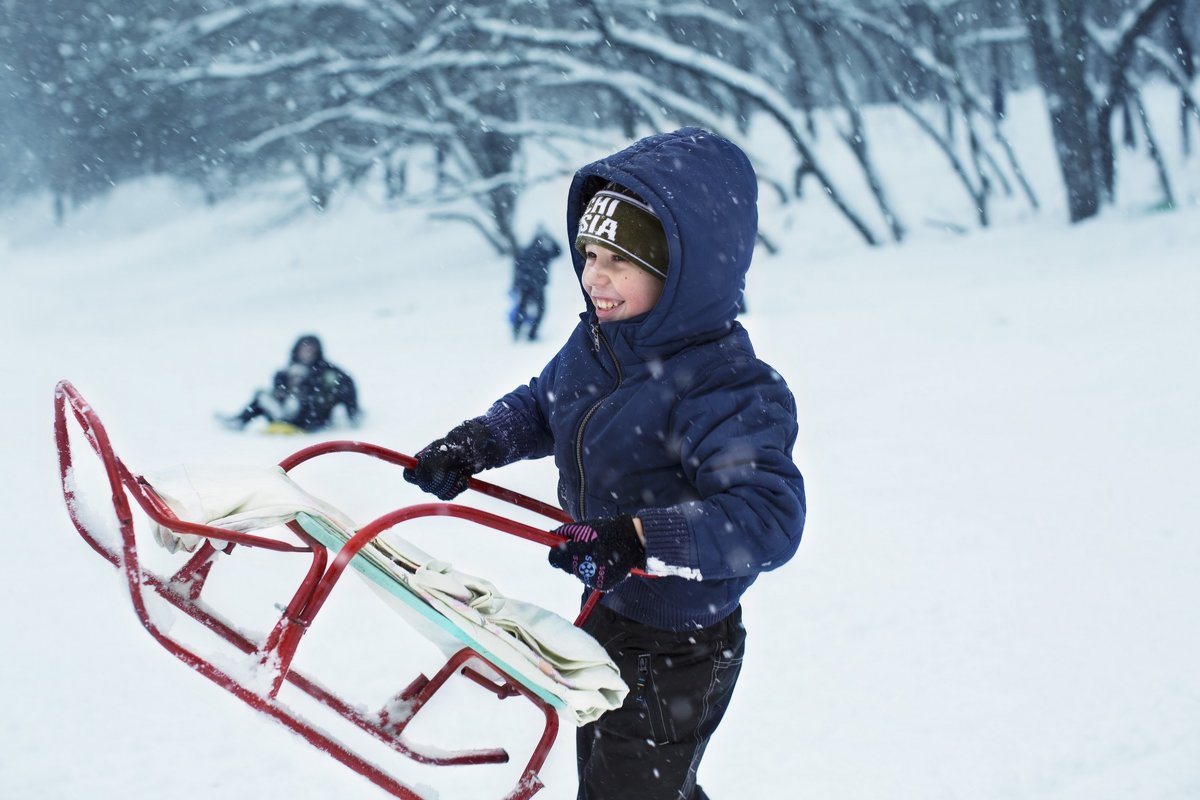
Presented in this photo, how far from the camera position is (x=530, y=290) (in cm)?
1113

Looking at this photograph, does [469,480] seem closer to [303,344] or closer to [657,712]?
[657,712]

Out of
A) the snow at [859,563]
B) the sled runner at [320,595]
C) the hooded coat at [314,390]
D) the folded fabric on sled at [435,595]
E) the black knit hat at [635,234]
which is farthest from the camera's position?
the hooded coat at [314,390]

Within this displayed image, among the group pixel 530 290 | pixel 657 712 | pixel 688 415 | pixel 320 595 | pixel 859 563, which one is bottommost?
pixel 859 563

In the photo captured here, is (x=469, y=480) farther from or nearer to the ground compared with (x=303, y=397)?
farther from the ground

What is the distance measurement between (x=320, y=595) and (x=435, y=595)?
223 millimetres

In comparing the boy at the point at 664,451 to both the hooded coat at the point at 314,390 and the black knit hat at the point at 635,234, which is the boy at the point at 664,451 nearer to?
the black knit hat at the point at 635,234

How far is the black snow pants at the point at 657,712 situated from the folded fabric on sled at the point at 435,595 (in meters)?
0.14

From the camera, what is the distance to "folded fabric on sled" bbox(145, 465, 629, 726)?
1.80 m

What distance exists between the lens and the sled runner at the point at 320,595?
5.51ft

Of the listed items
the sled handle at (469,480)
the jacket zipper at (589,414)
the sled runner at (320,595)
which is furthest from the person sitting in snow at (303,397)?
the jacket zipper at (589,414)

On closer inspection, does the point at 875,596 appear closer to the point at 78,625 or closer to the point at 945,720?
the point at 945,720

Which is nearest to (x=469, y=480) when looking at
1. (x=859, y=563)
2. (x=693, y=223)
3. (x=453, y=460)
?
(x=453, y=460)

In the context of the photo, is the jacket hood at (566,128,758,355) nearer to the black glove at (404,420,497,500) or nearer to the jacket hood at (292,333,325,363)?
the black glove at (404,420,497,500)

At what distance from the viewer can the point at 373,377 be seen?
31.2ft
